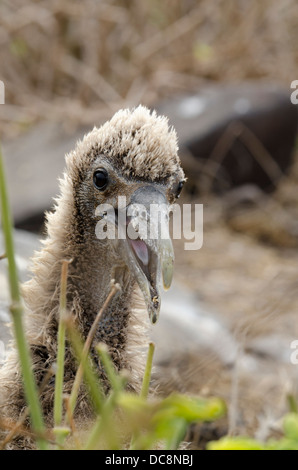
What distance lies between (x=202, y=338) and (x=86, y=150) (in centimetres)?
198

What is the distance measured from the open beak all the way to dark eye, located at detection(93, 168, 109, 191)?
98 millimetres

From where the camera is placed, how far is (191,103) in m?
6.61

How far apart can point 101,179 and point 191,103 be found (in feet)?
15.3

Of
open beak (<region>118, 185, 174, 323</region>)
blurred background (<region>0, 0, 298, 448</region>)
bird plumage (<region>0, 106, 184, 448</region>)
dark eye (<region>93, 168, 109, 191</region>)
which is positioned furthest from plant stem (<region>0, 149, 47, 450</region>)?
blurred background (<region>0, 0, 298, 448</region>)

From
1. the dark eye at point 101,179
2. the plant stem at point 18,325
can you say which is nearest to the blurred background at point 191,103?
the dark eye at point 101,179

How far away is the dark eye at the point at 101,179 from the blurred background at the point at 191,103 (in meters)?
3.06

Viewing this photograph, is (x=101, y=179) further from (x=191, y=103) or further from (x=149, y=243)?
(x=191, y=103)

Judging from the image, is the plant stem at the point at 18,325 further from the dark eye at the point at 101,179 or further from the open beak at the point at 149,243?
the dark eye at the point at 101,179

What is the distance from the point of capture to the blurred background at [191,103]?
5.86 meters

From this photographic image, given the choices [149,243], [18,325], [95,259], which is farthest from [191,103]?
[18,325]

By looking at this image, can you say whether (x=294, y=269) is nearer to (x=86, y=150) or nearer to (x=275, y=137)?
(x=275, y=137)

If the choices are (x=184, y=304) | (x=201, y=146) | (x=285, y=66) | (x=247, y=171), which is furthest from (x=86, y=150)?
(x=285, y=66)

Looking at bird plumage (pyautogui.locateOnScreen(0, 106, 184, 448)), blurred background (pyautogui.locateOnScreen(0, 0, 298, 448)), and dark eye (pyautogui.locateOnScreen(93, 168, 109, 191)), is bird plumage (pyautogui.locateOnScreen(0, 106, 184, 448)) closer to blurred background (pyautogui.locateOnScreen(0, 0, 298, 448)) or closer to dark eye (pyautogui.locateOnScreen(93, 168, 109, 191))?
dark eye (pyautogui.locateOnScreen(93, 168, 109, 191))

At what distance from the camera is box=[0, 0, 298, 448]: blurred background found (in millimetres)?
5859
